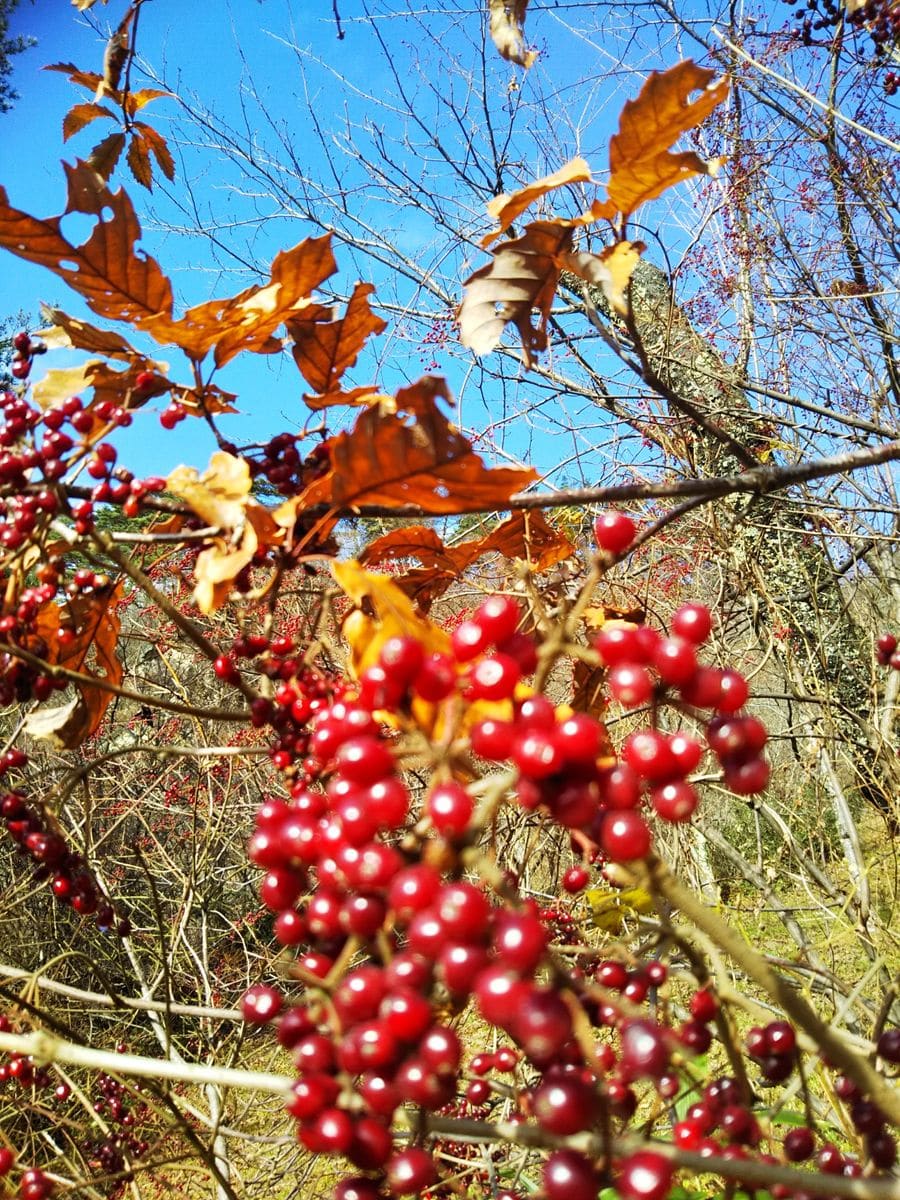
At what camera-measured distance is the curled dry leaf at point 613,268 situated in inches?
30.3

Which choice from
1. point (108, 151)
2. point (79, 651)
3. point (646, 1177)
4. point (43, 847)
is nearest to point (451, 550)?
point (79, 651)

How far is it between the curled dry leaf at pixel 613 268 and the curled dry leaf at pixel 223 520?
40cm

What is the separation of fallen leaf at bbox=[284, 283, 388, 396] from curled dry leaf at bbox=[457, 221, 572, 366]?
0.12 meters

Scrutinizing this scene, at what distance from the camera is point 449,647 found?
615 millimetres

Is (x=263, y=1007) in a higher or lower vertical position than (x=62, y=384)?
lower

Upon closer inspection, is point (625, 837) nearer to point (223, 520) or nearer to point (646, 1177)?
point (646, 1177)

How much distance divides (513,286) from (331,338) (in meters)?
0.23

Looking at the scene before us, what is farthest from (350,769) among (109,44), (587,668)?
(109,44)

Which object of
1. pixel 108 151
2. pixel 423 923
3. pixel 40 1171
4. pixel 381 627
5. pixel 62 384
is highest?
pixel 108 151

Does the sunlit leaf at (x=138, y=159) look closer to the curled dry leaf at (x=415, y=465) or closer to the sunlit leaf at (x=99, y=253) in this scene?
the sunlit leaf at (x=99, y=253)

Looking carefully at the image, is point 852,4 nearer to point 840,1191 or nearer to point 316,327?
point 316,327

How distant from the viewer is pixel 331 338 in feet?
3.20

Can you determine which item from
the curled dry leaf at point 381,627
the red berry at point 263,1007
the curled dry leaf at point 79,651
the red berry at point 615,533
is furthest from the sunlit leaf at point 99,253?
the red berry at point 263,1007

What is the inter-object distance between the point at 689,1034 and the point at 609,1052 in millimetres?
81
